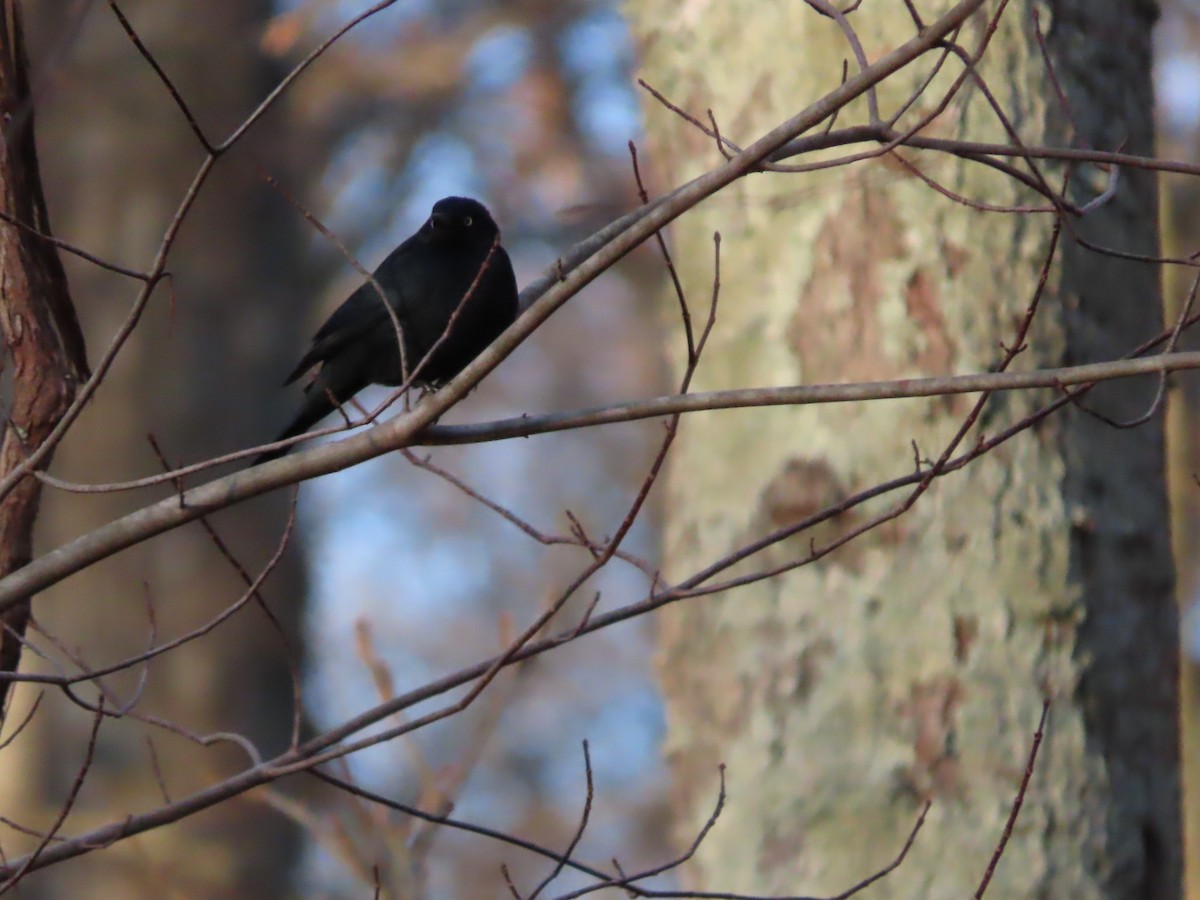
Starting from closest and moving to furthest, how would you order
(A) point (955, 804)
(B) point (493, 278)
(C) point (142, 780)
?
(A) point (955, 804) → (B) point (493, 278) → (C) point (142, 780)

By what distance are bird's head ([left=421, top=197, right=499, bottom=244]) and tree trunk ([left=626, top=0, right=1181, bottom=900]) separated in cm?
71

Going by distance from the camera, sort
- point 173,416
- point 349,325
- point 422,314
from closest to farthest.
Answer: point 422,314
point 349,325
point 173,416

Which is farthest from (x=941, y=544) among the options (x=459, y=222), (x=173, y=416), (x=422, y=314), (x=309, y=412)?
(x=173, y=416)

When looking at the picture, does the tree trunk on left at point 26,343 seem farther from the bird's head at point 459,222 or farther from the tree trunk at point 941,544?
the tree trunk at point 941,544

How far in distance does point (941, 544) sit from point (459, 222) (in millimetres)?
1491

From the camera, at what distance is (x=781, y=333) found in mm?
3539

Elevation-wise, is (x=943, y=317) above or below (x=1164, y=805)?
above

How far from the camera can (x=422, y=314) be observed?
11.7 ft

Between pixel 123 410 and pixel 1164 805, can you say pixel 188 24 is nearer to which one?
pixel 123 410

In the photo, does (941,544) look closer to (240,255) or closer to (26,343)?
(26,343)

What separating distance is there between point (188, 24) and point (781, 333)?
197 inches

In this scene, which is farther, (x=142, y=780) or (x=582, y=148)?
(x=582, y=148)

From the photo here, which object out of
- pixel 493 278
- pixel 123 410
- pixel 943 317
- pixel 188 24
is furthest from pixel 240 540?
pixel 943 317

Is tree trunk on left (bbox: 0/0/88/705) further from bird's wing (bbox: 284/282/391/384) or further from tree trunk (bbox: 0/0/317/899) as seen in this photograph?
tree trunk (bbox: 0/0/317/899)
